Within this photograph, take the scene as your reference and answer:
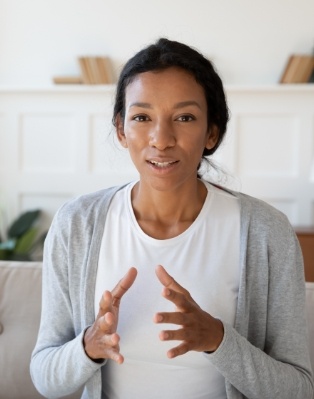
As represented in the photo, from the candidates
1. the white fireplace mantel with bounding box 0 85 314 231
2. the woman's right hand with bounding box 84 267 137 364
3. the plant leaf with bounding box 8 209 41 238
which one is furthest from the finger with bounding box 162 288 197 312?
the plant leaf with bounding box 8 209 41 238

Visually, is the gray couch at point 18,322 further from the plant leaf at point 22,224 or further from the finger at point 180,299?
the plant leaf at point 22,224

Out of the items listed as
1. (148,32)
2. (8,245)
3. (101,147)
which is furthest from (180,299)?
(148,32)

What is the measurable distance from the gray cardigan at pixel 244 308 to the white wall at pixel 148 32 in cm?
253

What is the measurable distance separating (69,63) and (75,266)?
274 cm

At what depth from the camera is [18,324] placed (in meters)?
1.40

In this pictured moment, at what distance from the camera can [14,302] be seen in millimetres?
1410

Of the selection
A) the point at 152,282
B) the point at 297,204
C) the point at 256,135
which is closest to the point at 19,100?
the point at 256,135

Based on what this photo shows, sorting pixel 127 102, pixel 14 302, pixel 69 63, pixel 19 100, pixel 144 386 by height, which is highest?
pixel 69 63

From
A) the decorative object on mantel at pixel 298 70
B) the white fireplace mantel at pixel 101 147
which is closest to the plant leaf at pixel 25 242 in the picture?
the white fireplace mantel at pixel 101 147

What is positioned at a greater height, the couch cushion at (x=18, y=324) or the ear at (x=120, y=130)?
the ear at (x=120, y=130)

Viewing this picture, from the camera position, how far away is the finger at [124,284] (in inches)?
40.4

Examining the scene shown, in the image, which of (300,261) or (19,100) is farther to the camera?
(19,100)

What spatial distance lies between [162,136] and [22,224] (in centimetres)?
279

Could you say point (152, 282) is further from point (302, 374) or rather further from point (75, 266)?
point (302, 374)
